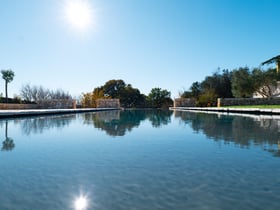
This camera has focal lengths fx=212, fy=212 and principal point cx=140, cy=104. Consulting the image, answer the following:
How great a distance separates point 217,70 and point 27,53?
26.0 metres

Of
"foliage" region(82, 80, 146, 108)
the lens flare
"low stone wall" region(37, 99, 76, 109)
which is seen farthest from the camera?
"foliage" region(82, 80, 146, 108)

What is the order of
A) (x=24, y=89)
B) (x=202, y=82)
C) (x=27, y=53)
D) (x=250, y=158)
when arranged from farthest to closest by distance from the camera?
(x=24, y=89), (x=202, y=82), (x=27, y=53), (x=250, y=158)

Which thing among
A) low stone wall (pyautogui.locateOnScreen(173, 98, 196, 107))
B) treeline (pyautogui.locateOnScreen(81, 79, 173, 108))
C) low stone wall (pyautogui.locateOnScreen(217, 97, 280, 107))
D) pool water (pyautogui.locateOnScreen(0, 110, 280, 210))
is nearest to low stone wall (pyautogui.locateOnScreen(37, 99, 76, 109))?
treeline (pyautogui.locateOnScreen(81, 79, 173, 108))

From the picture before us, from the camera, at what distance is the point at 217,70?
32.5 m

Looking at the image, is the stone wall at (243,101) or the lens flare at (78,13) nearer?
the lens flare at (78,13)

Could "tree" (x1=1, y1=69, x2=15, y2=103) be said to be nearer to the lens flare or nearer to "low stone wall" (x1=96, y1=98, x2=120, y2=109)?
"low stone wall" (x1=96, y1=98, x2=120, y2=109)

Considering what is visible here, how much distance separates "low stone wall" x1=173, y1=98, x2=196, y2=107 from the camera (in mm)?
30125

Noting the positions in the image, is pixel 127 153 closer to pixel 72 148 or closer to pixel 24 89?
pixel 72 148

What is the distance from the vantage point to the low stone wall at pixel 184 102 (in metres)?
30.1

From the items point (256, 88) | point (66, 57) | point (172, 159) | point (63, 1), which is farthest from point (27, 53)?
point (256, 88)

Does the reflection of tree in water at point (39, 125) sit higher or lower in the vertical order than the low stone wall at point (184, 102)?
lower

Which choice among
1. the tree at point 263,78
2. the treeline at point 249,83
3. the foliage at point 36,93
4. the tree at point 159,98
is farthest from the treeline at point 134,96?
the tree at point 263,78

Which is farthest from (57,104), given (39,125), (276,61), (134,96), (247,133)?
(276,61)

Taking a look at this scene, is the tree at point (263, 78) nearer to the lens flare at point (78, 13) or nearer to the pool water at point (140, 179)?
the lens flare at point (78, 13)
